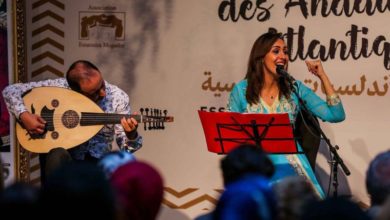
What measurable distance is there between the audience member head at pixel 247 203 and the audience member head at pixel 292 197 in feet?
0.16

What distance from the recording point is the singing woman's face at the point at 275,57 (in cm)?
495

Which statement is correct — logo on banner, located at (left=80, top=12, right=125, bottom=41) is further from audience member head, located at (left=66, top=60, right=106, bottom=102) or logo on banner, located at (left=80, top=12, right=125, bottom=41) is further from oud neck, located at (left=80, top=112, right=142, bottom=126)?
oud neck, located at (left=80, top=112, right=142, bottom=126)

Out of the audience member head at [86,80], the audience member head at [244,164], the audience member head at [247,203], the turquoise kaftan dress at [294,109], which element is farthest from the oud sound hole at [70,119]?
the audience member head at [247,203]

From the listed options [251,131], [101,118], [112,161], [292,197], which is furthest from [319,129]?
[292,197]

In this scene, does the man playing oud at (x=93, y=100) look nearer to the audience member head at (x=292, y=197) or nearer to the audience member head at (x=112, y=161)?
the audience member head at (x=112, y=161)

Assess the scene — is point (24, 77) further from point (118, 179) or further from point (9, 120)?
point (118, 179)

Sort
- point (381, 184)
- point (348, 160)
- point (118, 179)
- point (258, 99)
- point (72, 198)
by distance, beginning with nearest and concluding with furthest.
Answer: point (72, 198), point (118, 179), point (381, 184), point (258, 99), point (348, 160)

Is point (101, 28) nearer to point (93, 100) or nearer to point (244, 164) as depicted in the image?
point (93, 100)

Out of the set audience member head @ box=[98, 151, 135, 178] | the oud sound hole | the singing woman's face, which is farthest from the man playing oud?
audience member head @ box=[98, 151, 135, 178]

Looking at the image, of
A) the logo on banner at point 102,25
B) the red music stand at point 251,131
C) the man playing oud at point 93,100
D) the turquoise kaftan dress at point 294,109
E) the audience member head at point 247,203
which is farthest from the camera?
Result: the logo on banner at point 102,25

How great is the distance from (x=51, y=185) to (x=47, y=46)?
4085 mm

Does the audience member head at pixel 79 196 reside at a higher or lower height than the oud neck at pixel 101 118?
higher

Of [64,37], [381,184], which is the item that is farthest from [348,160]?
[381,184]

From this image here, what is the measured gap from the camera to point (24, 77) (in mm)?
5883
